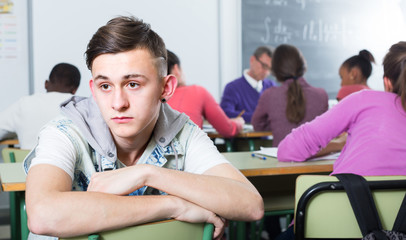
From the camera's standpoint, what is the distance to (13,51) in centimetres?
448

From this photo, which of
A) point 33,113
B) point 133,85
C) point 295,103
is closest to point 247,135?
point 295,103

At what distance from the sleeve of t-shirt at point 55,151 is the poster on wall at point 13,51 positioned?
342 centimetres

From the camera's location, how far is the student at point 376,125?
5.46 feet

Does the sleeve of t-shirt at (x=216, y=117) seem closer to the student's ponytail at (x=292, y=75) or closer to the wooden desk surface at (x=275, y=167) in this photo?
the student's ponytail at (x=292, y=75)

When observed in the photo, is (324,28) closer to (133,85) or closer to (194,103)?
(194,103)

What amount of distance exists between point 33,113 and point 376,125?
219cm

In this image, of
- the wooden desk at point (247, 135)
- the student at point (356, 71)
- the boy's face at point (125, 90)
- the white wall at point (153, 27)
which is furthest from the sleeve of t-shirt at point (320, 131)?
the white wall at point (153, 27)

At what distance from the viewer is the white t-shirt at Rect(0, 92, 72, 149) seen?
3.03 m

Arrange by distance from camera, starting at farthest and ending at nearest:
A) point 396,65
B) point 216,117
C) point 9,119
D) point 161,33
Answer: point 161,33, point 216,117, point 9,119, point 396,65

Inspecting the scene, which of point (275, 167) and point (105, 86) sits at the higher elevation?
point (105, 86)

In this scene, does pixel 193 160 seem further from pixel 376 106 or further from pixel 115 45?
pixel 376 106

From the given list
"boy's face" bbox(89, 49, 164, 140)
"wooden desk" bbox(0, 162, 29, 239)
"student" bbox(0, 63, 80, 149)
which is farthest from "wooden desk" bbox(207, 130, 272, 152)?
"boy's face" bbox(89, 49, 164, 140)

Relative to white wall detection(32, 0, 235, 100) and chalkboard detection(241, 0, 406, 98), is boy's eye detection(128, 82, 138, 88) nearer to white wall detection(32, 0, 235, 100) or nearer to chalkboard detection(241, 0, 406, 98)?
white wall detection(32, 0, 235, 100)

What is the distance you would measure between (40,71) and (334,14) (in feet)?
11.7
